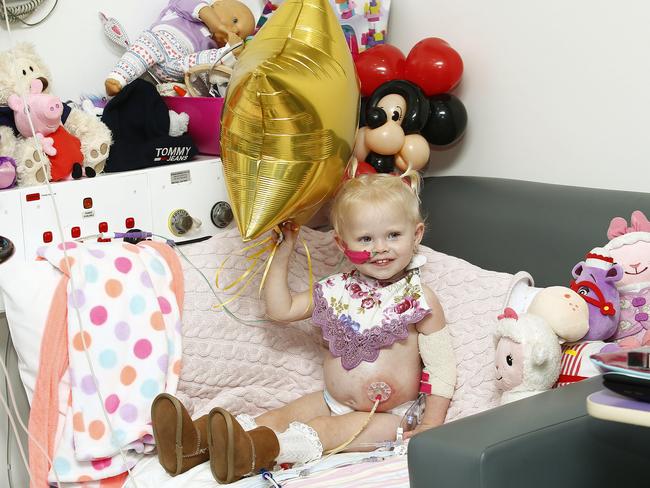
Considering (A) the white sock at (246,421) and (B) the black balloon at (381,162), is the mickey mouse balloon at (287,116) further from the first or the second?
(B) the black balloon at (381,162)

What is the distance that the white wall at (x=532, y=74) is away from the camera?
6.15 ft

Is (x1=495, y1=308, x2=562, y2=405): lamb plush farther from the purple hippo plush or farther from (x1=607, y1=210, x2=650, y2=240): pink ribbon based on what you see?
(x1=607, y1=210, x2=650, y2=240): pink ribbon

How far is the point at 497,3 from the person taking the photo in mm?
2129

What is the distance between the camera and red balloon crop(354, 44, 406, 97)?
211cm

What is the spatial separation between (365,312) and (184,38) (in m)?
0.92

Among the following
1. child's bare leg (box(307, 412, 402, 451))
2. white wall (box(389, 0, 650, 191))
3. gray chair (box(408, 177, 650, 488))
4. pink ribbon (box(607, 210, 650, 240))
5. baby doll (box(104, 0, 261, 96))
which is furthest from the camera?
baby doll (box(104, 0, 261, 96))

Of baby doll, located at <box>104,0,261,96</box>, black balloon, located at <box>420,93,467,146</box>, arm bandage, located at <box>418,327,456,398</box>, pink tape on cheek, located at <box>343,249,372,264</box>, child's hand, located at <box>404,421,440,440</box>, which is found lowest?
child's hand, located at <box>404,421,440,440</box>

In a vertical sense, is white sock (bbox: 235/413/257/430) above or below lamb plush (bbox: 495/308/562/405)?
below

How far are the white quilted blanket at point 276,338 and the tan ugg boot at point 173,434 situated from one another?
0.19m

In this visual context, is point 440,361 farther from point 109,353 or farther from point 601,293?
point 109,353

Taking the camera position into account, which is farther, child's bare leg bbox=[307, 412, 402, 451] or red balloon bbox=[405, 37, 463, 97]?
red balloon bbox=[405, 37, 463, 97]

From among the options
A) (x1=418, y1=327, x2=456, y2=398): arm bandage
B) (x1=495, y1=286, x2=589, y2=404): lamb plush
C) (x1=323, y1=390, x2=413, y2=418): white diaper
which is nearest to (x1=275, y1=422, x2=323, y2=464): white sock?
(x1=323, y1=390, x2=413, y2=418): white diaper

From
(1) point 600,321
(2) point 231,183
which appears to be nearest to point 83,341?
(2) point 231,183

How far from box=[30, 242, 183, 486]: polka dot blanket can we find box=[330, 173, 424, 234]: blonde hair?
1.33 feet
